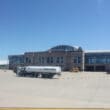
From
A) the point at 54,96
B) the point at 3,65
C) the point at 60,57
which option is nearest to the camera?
the point at 54,96

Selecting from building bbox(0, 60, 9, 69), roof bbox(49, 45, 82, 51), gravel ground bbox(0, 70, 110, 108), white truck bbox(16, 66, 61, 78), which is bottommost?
gravel ground bbox(0, 70, 110, 108)

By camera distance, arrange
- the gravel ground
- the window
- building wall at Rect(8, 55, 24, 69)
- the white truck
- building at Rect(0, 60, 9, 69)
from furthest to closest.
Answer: building at Rect(0, 60, 9, 69), building wall at Rect(8, 55, 24, 69), the window, the white truck, the gravel ground

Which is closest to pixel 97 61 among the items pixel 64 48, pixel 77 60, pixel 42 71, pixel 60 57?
pixel 77 60

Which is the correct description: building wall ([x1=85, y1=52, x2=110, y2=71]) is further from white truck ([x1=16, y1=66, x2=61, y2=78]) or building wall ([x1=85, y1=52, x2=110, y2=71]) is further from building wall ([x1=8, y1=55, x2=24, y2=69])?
white truck ([x1=16, y1=66, x2=61, y2=78])

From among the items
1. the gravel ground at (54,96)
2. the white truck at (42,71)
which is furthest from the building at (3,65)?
the gravel ground at (54,96)

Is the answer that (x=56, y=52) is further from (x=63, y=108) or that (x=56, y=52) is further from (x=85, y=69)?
(x=63, y=108)

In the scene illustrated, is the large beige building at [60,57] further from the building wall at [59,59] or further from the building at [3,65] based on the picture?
the building at [3,65]

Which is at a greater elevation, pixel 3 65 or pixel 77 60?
pixel 77 60

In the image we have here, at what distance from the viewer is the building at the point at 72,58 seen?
329 ft

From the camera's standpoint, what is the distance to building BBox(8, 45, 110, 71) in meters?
100

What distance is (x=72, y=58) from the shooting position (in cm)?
10188

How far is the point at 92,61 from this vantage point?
102m

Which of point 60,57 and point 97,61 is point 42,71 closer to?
point 60,57

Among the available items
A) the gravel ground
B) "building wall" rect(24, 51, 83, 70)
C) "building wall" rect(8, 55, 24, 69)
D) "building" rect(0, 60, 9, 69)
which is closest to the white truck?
the gravel ground
